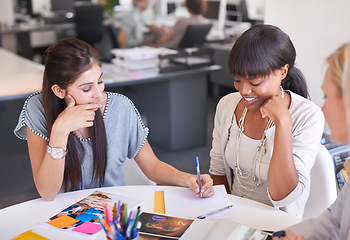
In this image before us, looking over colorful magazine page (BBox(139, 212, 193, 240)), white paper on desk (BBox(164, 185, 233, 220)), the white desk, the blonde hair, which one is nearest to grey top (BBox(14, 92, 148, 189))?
the white desk

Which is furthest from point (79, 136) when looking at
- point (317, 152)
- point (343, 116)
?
point (343, 116)

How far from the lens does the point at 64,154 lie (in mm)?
1625

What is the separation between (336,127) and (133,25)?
4.87m

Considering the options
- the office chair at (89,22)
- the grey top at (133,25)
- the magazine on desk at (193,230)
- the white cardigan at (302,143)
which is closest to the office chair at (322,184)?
the white cardigan at (302,143)

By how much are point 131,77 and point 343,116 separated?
273cm

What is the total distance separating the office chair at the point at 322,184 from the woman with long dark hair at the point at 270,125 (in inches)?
3.4

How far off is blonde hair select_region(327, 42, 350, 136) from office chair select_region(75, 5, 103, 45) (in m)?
5.27

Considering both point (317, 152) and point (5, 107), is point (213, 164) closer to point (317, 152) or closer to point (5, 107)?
point (317, 152)

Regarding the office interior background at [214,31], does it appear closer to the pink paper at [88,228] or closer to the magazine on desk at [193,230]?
the magazine on desk at [193,230]

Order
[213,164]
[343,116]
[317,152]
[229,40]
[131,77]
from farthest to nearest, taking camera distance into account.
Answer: [229,40] < [131,77] < [213,164] < [317,152] < [343,116]

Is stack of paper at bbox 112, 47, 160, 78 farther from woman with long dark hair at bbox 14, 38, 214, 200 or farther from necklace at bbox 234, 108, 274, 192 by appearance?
necklace at bbox 234, 108, 274, 192

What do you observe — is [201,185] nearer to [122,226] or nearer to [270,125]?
[270,125]

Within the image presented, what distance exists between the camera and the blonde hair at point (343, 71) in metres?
1.04

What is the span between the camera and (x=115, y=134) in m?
1.87
